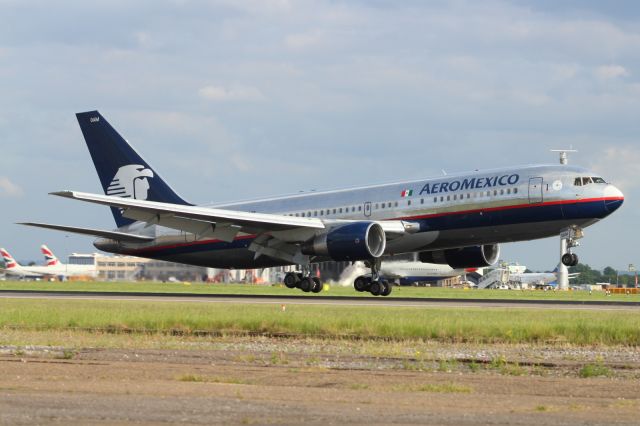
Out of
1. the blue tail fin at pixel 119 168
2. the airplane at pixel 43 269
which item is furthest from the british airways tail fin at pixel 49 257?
the blue tail fin at pixel 119 168

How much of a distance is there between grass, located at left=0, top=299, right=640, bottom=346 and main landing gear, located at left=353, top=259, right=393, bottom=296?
11.6 meters

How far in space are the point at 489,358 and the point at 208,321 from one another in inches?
444

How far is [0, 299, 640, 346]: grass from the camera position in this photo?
2745cm

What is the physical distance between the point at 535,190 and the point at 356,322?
740 inches

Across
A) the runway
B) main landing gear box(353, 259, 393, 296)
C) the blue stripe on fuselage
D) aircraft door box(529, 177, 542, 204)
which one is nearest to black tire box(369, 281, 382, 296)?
main landing gear box(353, 259, 393, 296)

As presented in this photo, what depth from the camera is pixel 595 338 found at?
26859 mm

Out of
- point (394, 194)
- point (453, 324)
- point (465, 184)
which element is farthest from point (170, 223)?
point (453, 324)

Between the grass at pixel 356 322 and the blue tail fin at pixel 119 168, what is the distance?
19188 millimetres

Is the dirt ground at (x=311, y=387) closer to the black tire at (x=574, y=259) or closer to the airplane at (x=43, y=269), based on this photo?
the black tire at (x=574, y=259)

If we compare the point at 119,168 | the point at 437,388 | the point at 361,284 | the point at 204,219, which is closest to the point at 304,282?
the point at 361,284

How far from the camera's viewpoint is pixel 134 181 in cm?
5828

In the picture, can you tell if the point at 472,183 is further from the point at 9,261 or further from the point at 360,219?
the point at 9,261

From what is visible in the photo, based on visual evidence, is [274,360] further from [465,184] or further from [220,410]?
[465,184]

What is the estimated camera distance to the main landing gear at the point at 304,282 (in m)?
51.9
